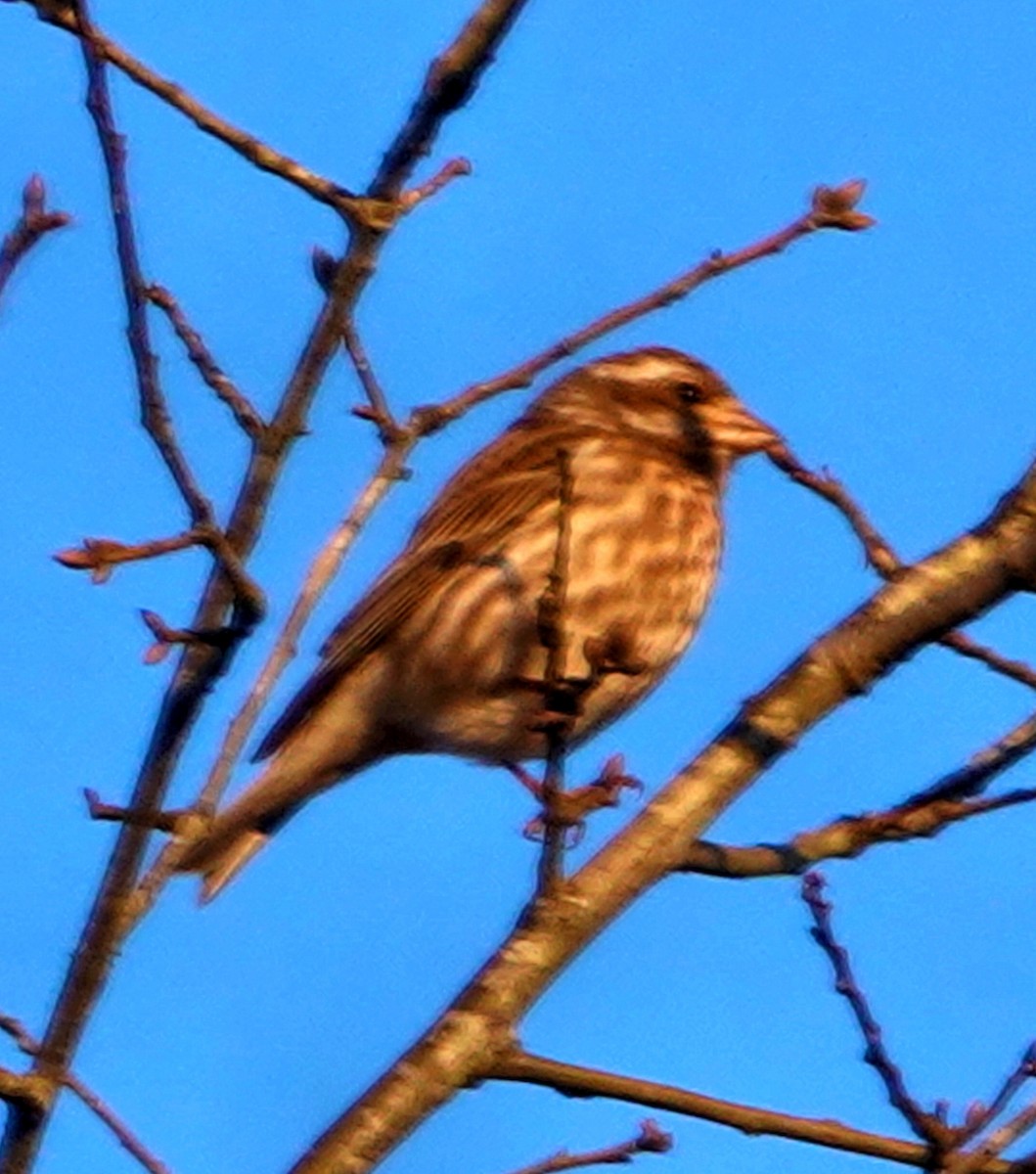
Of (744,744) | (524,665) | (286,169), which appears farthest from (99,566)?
(524,665)

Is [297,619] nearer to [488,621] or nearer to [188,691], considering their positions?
[188,691]

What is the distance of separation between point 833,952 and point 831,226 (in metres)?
1.45

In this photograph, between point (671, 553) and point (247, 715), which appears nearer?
point (247, 715)

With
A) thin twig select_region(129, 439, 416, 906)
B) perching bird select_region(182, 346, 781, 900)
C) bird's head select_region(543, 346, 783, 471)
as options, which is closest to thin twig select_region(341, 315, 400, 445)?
thin twig select_region(129, 439, 416, 906)

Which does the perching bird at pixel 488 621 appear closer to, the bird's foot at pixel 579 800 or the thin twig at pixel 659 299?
the bird's foot at pixel 579 800

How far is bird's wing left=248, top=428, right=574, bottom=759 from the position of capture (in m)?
8.52

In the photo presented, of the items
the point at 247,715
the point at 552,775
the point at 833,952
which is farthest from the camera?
the point at 833,952

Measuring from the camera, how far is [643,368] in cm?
986

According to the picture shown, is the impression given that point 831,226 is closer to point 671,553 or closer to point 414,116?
point 414,116

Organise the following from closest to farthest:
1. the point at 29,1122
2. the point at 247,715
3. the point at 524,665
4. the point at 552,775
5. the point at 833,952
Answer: the point at 29,1122 < the point at 247,715 < the point at 552,775 < the point at 833,952 < the point at 524,665

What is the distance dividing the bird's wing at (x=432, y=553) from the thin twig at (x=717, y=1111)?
3845mm

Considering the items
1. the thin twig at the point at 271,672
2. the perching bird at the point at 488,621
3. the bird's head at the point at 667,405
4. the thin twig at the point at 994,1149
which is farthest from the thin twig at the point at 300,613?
the bird's head at the point at 667,405

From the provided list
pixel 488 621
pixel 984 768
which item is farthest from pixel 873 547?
pixel 488 621

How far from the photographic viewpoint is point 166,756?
13.7 feet
